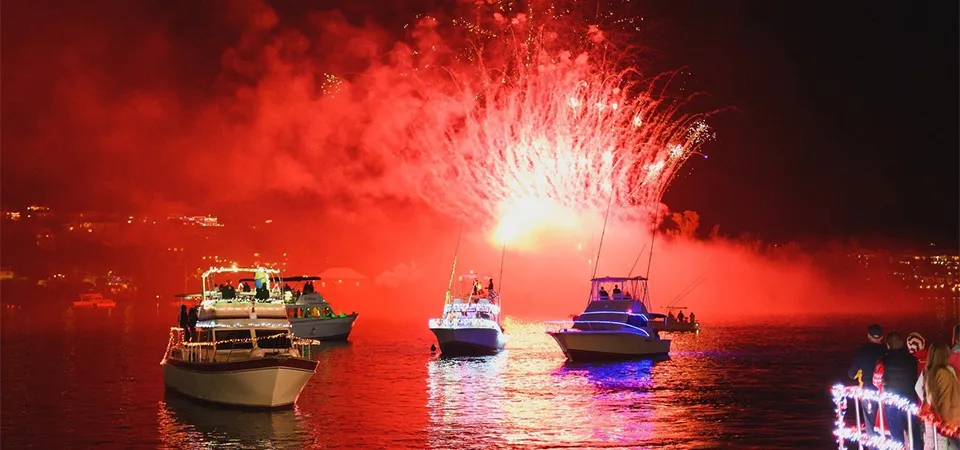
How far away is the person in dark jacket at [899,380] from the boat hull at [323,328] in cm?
6123

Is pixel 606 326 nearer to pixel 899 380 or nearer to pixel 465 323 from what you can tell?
pixel 465 323

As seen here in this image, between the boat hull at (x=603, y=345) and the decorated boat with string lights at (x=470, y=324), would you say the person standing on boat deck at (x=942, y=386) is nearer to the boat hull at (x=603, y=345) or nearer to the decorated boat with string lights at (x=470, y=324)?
the boat hull at (x=603, y=345)

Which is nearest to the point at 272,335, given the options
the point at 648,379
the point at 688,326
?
the point at 648,379

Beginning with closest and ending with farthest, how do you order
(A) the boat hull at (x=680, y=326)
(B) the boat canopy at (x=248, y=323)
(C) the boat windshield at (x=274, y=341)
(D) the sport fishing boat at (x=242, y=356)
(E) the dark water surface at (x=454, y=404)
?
(E) the dark water surface at (x=454, y=404) → (D) the sport fishing boat at (x=242, y=356) → (C) the boat windshield at (x=274, y=341) → (B) the boat canopy at (x=248, y=323) → (A) the boat hull at (x=680, y=326)

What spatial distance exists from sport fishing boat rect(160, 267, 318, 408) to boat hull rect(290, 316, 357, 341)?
122 ft

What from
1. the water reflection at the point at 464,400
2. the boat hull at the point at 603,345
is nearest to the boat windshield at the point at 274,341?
the water reflection at the point at 464,400

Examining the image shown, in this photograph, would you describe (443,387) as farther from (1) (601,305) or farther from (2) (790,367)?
(2) (790,367)

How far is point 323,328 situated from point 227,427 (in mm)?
48489

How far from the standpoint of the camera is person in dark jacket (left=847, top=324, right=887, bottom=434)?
1894cm

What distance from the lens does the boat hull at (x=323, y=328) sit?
76.6m

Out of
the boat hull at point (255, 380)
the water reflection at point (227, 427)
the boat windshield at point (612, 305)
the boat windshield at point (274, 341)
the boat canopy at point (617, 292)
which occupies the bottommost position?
the water reflection at point (227, 427)

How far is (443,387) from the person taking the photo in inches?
1844

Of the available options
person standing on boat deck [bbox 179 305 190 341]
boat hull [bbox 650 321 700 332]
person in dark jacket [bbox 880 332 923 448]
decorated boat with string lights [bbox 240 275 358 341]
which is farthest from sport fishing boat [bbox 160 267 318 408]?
boat hull [bbox 650 321 700 332]

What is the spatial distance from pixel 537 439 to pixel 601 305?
3001 centimetres
